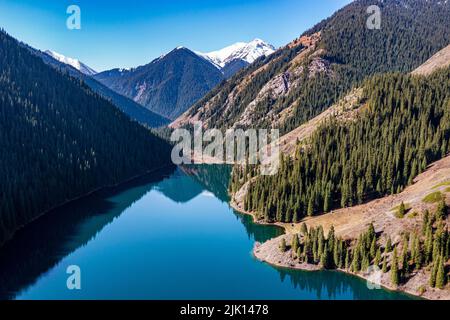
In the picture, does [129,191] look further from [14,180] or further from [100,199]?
[14,180]

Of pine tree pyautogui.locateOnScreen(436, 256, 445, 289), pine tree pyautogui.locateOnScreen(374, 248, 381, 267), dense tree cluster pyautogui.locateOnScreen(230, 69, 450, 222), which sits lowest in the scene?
pine tree pyautogui.locateOnScreen(436, 256, 445, 289)

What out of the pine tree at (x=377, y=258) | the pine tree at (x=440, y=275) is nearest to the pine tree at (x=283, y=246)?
the pine tree at (x=377, y=258)

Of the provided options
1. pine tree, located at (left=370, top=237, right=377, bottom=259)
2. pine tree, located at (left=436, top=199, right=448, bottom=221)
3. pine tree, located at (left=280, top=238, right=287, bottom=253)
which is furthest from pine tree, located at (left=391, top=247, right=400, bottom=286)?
pine tree, located at (left=280, top=238, right=287, bottom=253)

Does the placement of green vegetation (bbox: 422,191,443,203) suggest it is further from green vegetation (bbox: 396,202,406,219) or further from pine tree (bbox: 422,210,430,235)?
pine tree (bbox: 422,210,430,235)

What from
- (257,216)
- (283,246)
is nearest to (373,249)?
(283,246)

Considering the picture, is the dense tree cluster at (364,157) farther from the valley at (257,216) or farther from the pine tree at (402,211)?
the pine tree at (402,211)

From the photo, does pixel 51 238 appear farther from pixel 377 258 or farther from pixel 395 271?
pixel 395 271
